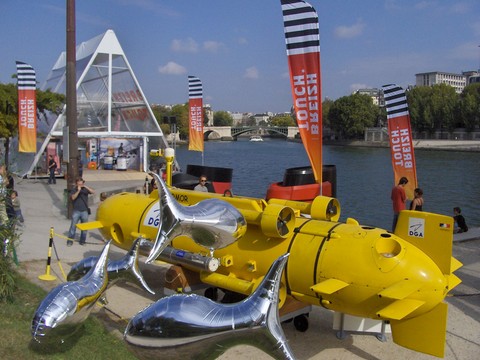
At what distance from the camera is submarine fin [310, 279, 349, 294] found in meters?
5.75

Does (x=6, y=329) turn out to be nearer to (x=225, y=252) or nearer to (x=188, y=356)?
(x=225, y=252)

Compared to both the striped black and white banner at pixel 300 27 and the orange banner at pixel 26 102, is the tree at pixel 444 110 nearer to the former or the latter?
the orange banner at pixel 26 102

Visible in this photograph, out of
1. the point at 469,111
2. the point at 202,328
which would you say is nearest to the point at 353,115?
the point at 469,111

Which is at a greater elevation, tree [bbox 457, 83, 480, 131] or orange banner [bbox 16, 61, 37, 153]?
tree [bbox 457, 83, 480, 131]

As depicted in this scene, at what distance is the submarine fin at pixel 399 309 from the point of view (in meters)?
5.22

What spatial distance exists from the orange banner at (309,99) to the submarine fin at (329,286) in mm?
4419

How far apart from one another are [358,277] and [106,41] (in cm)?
2593

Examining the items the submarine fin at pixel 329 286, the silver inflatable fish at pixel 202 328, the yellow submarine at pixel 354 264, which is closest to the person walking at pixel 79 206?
the yellow submarine at pixel 354 264

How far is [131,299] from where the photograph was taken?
28.6 feet

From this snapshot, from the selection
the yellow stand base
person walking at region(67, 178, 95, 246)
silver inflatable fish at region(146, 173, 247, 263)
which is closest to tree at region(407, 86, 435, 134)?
person walking at region(67, 178, 95, 246)

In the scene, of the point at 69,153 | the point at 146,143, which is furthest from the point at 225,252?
the point at 146,143

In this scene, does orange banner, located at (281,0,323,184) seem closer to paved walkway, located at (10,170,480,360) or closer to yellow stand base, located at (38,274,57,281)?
paved walkway, located at (10,170,480,360)

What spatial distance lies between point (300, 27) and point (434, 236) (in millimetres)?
5277

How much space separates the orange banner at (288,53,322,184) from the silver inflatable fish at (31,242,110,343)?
6.41m
